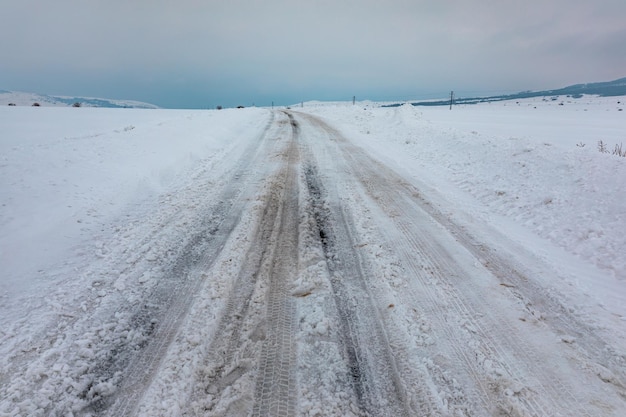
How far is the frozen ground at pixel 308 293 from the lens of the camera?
220 centimetres

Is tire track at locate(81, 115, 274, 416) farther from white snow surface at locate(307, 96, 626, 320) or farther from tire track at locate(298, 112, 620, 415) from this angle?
white snow surface at locate(307, 96, 626, 320)

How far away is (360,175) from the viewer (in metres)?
7.79

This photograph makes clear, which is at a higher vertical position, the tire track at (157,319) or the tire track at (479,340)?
the tire track at (157,319)

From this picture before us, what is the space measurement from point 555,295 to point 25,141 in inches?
524

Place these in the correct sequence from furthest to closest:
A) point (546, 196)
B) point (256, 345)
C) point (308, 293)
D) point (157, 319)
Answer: point (546, 196) → point (308, 293) → point (157, 319) → point (256, 345)

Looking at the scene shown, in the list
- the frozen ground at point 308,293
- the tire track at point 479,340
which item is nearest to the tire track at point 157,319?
the frozen ground at point 308,293

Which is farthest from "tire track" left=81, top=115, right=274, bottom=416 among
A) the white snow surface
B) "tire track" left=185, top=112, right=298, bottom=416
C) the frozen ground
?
the white snow surface

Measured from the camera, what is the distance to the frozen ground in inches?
86.5

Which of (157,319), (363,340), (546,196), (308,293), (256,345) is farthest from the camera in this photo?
(546,196)

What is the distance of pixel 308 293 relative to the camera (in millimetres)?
3258

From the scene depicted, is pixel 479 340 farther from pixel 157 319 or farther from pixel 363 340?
pixel 157 319

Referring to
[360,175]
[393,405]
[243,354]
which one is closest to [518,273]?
[393,405]

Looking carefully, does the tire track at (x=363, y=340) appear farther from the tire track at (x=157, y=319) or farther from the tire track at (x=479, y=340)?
the tire track at (x=157, y=319)

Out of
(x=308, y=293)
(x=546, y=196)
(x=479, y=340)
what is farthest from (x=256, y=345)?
(x=546, y=196)
